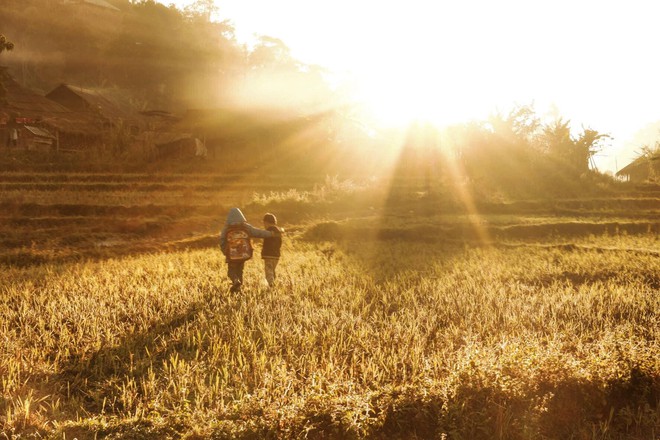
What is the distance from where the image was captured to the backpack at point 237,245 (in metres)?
6.11

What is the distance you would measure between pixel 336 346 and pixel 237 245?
2519mm

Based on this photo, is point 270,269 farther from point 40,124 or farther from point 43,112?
point 43,112

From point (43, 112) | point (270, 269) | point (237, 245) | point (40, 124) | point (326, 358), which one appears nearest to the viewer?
point (326, 358)

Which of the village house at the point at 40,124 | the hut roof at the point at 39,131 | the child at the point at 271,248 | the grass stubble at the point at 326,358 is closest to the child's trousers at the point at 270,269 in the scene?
the child at the point at 271,248

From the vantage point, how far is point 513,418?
9.92ft

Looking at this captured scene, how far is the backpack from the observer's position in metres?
6.11

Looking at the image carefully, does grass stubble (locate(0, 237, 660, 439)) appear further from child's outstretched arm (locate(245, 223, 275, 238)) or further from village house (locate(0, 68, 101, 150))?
village house (locate(0, 68, 101, 150))

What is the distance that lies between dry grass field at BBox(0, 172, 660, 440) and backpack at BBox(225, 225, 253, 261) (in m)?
0.50

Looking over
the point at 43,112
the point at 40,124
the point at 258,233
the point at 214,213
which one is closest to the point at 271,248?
the point at 258,233

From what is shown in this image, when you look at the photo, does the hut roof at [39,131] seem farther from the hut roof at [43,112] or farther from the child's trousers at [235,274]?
the child's trousers at [235,274]

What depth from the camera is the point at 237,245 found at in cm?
613

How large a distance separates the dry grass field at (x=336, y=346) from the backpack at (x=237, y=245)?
500 mm

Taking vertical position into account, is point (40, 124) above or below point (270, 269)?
above

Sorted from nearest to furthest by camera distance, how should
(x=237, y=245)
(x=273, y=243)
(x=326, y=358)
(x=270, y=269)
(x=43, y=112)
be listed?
(x=326, y=358), (x=237, y=245), (x=273, y=243), (x=270, y=269), (x=43, y=112)
